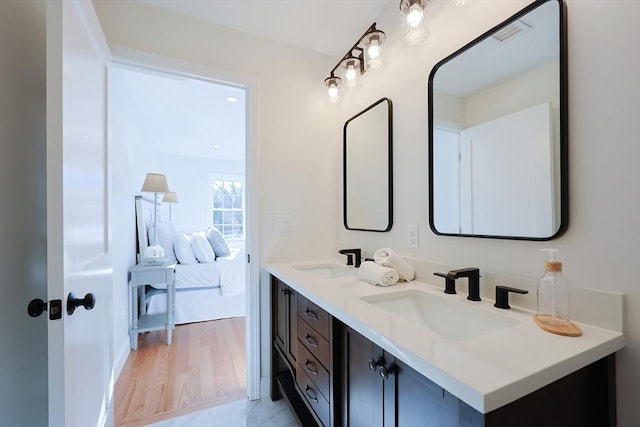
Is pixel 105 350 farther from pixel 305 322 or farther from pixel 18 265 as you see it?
pixel 305 322

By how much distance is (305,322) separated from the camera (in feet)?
4.27

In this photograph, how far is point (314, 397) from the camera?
1236 mm

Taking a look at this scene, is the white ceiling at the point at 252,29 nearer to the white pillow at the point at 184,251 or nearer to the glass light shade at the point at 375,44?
the glass light shade at the point at 375,44

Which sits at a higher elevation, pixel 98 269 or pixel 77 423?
pixel 98 269

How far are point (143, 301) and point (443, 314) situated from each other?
2830 millimetres

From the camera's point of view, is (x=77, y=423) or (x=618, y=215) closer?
(x=618, y=215)

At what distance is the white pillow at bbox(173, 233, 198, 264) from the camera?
10.7ft

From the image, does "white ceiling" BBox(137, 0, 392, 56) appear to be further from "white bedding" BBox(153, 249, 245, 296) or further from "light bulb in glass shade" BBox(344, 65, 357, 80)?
"white bedding" BBox(153, 249, 245, 296)

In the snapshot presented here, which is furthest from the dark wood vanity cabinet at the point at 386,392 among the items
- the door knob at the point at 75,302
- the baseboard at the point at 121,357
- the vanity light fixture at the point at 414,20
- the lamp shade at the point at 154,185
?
the lamp shade at the point at 154,185

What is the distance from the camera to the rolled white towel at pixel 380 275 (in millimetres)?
1253

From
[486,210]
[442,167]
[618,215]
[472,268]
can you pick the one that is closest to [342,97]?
[442,167]

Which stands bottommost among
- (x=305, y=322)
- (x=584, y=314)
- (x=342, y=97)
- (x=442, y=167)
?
(x=305, y=322)

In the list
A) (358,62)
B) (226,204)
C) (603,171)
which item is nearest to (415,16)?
(358,62)

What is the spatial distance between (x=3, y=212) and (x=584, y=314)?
1824 millimetres
